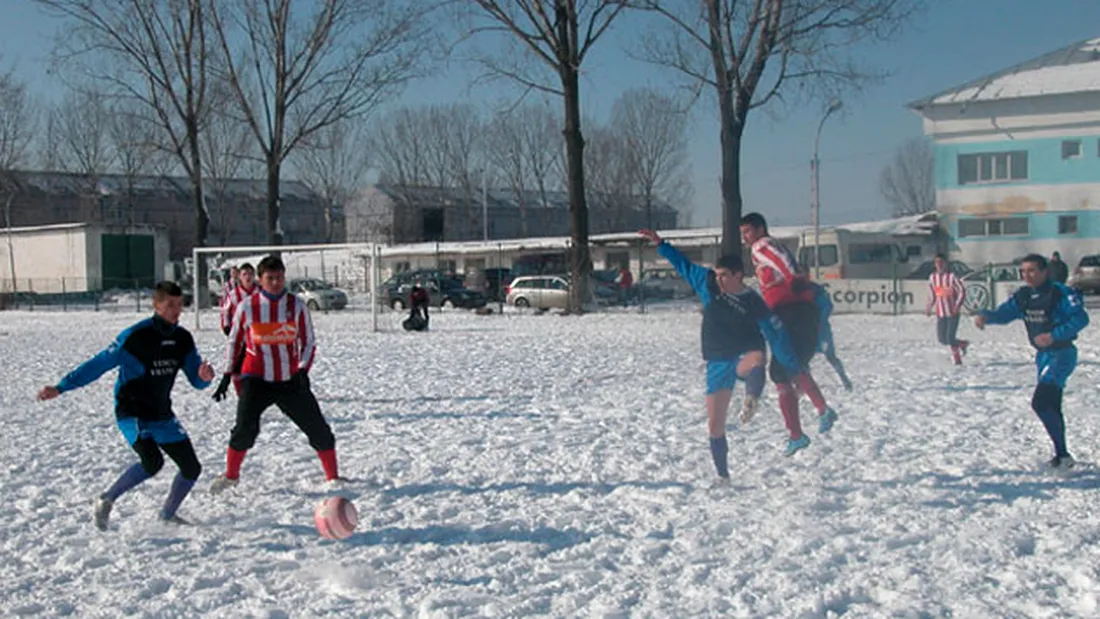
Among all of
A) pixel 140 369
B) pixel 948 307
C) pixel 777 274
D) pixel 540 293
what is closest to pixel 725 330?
pixel 777 274

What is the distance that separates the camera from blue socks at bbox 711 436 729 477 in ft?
23.1

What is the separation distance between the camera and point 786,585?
5059mm

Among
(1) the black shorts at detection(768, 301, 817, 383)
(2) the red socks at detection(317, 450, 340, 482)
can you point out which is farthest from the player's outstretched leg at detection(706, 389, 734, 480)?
(2) the red socks at detection(317, 450, 340, 482)

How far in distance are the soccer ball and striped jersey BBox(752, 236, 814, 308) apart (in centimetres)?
385

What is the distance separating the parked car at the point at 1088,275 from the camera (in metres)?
34.2

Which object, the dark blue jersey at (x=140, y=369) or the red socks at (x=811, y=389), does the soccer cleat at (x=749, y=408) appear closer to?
the red socks at (x=811, y=389)

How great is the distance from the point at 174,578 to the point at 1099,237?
3994cm

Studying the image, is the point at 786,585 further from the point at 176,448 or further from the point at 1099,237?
the point at 1099,237

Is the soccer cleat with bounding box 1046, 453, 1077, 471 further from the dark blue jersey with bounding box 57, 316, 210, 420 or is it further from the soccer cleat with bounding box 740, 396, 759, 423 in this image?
the dark blue jersey with bounding box 57, 316, 210, 420

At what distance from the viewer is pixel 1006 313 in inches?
306

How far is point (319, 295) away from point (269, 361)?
31.1 meters

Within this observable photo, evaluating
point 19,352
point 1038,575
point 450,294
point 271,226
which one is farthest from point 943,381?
point 271,226

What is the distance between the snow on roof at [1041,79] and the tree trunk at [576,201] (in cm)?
1960

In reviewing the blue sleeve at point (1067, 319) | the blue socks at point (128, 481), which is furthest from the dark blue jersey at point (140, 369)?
the blue sleeve at point (1067, 319)
